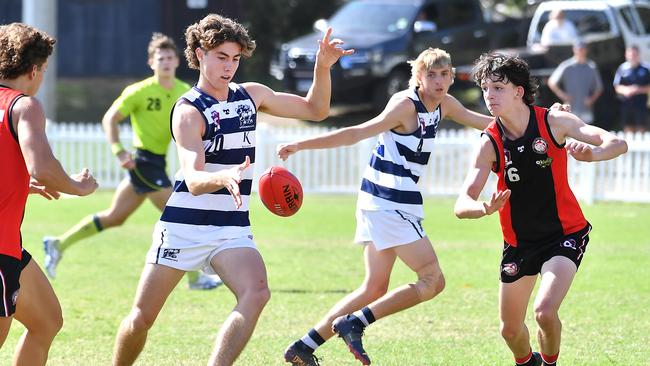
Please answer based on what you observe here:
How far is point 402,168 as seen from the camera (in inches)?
283

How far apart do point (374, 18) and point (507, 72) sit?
17.2m

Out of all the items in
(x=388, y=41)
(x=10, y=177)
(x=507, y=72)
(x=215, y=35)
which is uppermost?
(x=388, y=41)

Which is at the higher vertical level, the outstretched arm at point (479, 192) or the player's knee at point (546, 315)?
the outstretched arm at point (479, 192)

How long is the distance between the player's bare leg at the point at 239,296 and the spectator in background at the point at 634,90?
47.9 feet

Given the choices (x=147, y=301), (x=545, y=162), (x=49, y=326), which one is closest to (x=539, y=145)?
(x=545, y=162)

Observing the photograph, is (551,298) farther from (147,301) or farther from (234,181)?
(147,301)

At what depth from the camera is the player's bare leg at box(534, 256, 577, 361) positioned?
19.9 feet

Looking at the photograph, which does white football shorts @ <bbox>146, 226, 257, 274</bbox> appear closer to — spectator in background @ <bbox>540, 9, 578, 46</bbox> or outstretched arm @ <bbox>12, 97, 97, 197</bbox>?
outstretched arm @ <bbox>12, 97, 97, 197</bbox>

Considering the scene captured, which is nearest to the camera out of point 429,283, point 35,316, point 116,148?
point 35,316

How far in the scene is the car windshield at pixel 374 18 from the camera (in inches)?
898

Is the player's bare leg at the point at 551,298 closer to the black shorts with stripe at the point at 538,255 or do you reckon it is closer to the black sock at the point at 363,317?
the black shorts with stripe at the point at 538,255

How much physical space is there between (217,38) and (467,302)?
4247 mm

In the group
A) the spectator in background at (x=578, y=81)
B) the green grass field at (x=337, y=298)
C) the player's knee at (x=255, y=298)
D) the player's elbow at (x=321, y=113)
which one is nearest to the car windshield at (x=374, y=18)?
the spectator in background at (x=578, y=81)

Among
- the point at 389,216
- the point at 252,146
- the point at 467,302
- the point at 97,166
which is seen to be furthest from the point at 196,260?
the point at 97,166
